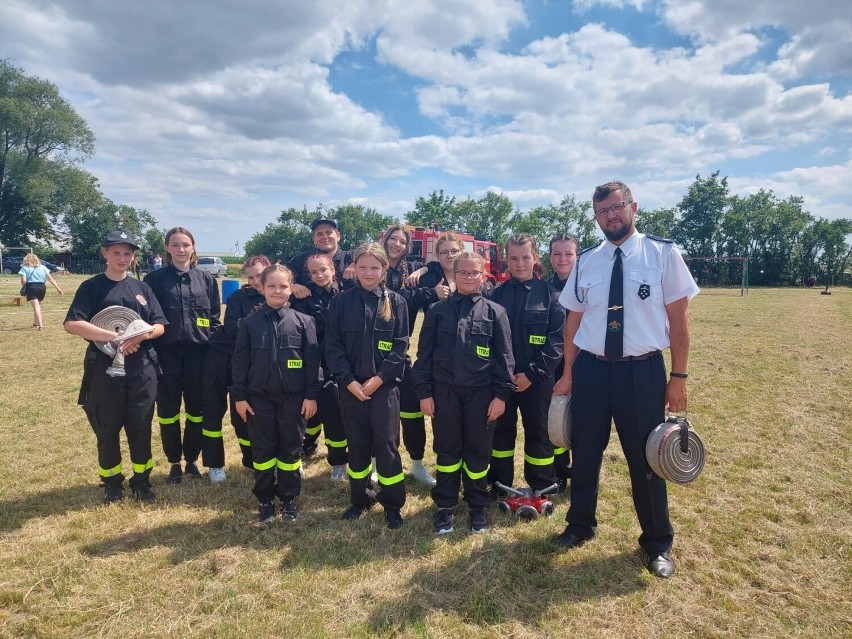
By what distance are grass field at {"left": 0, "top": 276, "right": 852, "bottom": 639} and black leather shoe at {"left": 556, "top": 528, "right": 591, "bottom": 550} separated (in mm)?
56

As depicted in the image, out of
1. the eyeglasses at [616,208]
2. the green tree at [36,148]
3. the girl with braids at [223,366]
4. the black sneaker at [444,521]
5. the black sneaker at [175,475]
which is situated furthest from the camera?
the green tree at [36,148]

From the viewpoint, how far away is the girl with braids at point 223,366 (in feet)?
14.2

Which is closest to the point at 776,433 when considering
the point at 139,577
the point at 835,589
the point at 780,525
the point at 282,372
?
the point at 780,525

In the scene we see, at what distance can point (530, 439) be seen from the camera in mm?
4082

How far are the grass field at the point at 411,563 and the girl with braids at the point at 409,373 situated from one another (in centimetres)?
32

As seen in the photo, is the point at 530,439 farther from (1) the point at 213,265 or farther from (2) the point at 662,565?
(1) the point at 213,265

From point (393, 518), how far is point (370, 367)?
1178 mm

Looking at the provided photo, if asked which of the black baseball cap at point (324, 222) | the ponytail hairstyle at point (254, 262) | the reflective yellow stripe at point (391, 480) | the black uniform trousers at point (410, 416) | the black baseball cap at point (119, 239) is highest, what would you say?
the black baseball cap at point (324, 222)

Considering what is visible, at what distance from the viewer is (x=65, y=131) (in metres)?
42.1

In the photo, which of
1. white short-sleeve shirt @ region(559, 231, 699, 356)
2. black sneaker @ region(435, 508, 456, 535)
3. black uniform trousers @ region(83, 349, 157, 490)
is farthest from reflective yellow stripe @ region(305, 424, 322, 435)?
white short-sleeve shirt @ region(559, 231, 699, 356)

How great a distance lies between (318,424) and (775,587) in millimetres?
3822

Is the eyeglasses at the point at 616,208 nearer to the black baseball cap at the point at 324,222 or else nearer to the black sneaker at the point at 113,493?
the black baseball cap at the point at 324,222

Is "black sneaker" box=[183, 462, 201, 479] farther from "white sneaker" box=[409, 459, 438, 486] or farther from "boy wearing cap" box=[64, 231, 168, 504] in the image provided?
"white sneaker" box=[409, 459, 438, 486]

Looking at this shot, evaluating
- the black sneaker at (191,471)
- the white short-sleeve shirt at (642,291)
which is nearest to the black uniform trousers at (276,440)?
the black sneaker at (191,471)
